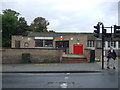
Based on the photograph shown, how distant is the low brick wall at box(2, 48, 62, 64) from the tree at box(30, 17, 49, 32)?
6973cm

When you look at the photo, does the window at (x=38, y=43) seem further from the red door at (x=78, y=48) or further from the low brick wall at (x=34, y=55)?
the low brick wall at (x=34, y=55)

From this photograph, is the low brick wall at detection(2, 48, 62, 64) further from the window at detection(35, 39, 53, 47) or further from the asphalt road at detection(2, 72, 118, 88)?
the window at detection(35, 39, 53, 47)

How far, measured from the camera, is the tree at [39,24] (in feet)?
303

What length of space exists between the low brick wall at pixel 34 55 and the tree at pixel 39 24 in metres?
69.7

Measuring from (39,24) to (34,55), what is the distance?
71927mm

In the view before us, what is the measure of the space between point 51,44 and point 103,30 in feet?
75.8

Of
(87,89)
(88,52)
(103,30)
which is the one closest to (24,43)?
(88,52)

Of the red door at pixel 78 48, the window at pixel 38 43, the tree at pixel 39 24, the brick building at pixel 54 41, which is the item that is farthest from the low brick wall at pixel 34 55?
the tree at pixel 39 24

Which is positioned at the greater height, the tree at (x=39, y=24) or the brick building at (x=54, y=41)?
the tree at (x=39, y=24)

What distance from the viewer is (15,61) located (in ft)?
71.1

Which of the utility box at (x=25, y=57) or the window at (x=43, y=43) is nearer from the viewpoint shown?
the utility box at (x=25, y=57)

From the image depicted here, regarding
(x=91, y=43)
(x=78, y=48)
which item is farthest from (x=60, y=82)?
(x=91, y=43)

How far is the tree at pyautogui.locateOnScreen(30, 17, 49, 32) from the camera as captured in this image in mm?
92250

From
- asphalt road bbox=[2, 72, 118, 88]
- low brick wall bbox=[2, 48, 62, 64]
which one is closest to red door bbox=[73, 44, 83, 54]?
low brick wall bbox=[2, 48, 62, 64]
